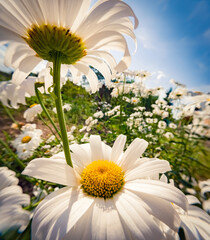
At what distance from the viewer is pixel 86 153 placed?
0.43 m

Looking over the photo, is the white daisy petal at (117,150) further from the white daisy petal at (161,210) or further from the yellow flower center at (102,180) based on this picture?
the white daisy petal at (161,210)

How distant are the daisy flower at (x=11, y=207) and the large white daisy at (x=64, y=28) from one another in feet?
1.21

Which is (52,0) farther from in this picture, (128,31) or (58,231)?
(58,231)

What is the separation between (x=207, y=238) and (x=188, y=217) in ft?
0.26

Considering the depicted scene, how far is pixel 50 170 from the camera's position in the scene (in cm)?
29

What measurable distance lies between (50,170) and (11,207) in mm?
167

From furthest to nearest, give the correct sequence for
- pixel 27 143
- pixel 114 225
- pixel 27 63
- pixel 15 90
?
pixel 27 143
pixel 15 90
pixel 27 63
pixel 114 225

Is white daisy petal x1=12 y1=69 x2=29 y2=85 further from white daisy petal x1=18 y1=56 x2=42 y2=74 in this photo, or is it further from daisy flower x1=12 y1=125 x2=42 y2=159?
daisy flower x1=12 y1=125 x2=42 y2=159

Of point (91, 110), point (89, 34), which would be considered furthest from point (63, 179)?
point (91, 110)

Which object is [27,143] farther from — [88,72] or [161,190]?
[161,190]


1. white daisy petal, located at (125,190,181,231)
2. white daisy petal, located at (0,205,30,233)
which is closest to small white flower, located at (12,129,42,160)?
white daisy petal, located at (0,205,30,233)

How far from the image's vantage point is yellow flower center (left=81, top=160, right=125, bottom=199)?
1.07ft

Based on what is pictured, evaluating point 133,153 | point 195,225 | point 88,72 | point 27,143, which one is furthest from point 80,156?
point 27,143

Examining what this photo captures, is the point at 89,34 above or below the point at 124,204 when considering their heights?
above
